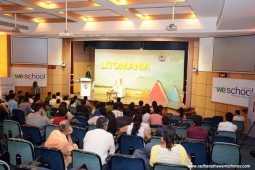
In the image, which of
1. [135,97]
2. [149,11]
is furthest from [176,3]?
[135,97]

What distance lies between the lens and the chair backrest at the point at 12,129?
17.3ft

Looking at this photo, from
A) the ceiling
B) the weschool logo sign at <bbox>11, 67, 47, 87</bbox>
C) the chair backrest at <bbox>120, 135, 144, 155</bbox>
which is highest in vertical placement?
the ceiling

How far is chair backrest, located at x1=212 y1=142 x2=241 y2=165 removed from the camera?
4453 mm

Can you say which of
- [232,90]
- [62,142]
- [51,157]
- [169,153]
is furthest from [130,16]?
[169,153]

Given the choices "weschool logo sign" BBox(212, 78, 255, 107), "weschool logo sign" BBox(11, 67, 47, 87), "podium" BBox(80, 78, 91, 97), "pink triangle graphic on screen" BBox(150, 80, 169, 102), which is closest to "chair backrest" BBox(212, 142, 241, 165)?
"weschool logo sign" BBox(212, 78, 255, 107)

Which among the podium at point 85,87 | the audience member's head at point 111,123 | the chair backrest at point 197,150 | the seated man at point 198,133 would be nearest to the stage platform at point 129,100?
the podium at point 85,87

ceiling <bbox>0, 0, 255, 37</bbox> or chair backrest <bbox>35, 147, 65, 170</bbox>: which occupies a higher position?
ceiling <bbox>0, 0, 255, 37</bbox>

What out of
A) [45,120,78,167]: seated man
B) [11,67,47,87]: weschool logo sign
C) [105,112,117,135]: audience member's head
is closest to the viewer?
[45,120,78,167]: seated man

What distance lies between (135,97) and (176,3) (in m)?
8.43

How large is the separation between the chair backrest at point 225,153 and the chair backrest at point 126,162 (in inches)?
74.8

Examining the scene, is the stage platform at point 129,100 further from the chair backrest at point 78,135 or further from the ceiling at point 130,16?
the chair backrest at point 78,135

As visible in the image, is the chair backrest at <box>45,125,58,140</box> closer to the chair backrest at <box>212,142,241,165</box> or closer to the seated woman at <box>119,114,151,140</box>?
the seated woman at <box>119,114,151,140</box>

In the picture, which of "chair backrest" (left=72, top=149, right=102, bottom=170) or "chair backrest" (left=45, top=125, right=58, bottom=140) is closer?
"chair backrest" (left=72, top=149, right=102, bottom=170)

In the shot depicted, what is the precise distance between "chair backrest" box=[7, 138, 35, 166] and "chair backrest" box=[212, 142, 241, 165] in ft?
10.1
